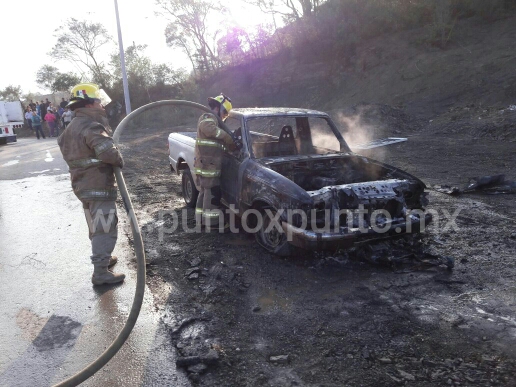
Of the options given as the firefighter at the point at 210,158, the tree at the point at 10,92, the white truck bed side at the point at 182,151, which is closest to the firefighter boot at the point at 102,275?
the firefighter at the point at 210,158

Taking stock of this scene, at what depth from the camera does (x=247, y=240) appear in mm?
5215

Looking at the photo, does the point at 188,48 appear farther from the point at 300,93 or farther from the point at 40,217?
the point at 40,217

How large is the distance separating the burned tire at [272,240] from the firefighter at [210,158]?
965 millimetres

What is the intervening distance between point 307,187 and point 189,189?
2376mm

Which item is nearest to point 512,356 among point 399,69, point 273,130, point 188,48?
point 273,130

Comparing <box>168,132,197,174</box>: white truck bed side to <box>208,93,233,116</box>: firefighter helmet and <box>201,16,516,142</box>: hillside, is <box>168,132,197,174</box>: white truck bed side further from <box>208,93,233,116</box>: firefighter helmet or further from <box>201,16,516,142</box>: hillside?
<box>201,16,516,142</box>: hillside

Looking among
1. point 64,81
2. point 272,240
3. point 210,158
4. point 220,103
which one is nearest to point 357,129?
point 220,103

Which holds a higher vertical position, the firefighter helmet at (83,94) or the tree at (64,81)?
the tree at (64,81)

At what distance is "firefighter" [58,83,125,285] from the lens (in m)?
3.92

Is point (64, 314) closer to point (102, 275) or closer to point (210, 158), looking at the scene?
point (102, 275)

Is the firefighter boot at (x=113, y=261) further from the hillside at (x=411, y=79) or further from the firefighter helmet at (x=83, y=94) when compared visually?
the hillside at (x=411, y=79)

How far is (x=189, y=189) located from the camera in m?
6.73

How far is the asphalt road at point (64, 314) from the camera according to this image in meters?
2.87

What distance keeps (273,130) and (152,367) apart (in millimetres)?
3992
